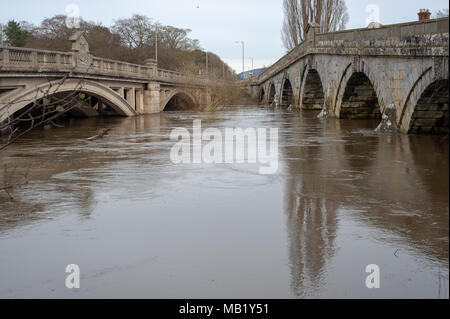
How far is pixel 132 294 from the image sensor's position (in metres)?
4.70

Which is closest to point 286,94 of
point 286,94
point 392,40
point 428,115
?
point 286,94

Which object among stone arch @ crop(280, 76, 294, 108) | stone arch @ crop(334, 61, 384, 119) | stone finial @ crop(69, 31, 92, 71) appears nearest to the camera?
stone arch @ crop(334, 61, 384, 119)

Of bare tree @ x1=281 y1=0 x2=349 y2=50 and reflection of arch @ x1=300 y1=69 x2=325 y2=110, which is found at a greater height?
bare tree @ x1=281 y1=0 x2=349 y2=50

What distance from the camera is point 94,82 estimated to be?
26.7 meters

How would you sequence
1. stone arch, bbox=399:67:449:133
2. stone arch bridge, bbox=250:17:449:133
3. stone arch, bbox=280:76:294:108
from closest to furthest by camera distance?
stone arch bridge, bbox=250:17:449:133 < stone arch, bbox=399:67:449:133 < stone arch, bbox=280:76:294:108

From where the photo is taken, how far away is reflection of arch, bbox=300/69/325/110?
34.8 m

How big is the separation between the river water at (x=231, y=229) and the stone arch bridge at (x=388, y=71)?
175cm

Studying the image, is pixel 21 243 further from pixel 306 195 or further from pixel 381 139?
pixel 381 139

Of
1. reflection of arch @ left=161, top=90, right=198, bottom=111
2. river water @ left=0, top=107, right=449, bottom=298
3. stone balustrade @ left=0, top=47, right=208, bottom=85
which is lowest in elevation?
river water @ left=0, top=107, right=449, bottom=298

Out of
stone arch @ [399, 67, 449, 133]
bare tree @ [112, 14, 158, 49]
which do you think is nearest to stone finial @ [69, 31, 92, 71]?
stone arch @ [399, 67, 449, 133]

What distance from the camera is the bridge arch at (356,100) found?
79.3 ft

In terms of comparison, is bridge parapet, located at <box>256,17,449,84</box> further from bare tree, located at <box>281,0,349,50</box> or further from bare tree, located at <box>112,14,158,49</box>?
bare tree, located at <box>112,14,158,49</box>

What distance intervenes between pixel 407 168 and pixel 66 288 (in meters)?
7.55
